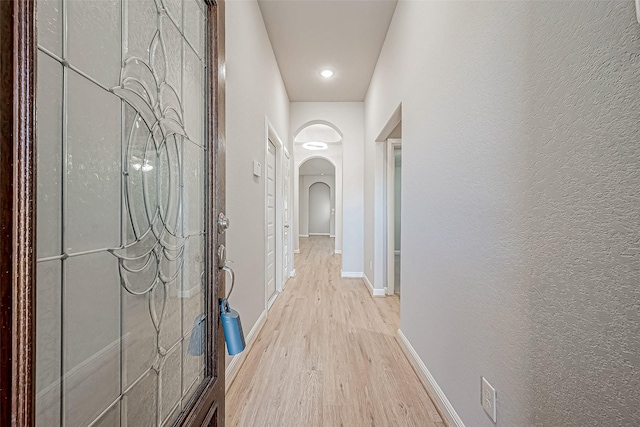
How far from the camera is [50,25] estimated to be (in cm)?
51

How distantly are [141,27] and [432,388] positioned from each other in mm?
2012

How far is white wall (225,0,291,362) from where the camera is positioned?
76.8 inches

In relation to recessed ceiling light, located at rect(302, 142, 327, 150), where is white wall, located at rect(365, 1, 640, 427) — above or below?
below

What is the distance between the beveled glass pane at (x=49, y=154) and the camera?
49 cm

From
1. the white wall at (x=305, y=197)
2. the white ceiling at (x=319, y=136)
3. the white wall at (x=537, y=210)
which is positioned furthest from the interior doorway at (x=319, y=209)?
the white wall at (x=537, y=210)

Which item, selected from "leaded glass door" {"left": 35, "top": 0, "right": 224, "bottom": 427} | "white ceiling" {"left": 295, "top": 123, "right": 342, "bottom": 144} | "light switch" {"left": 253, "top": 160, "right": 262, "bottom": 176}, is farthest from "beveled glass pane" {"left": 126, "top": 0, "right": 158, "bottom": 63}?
"white ceiling" {"left": 295, "top": 123, "right": 342, "bottom": 144}

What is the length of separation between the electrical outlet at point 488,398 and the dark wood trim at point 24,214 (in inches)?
50.6

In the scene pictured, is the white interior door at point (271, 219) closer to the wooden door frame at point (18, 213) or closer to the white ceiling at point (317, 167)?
the wooden door frame at point (18, 213)

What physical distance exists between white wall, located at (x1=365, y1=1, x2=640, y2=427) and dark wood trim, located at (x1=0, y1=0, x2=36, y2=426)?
107cm

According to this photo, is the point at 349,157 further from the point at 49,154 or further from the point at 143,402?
the point at 49,154

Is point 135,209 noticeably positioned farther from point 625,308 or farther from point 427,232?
point 427,232

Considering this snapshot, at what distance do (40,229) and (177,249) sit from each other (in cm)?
44

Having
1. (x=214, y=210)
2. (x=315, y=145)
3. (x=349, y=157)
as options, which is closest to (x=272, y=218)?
(x=349, y=157)

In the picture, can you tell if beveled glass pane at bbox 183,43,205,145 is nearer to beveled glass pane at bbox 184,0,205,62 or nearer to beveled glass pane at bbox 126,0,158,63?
beveled glass pane at bbox 184,0,205,62
